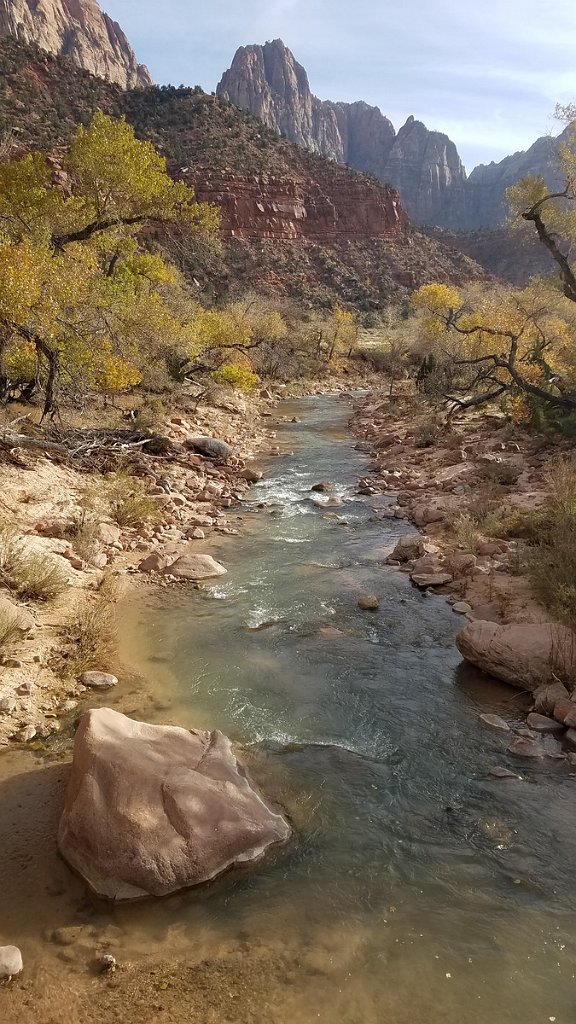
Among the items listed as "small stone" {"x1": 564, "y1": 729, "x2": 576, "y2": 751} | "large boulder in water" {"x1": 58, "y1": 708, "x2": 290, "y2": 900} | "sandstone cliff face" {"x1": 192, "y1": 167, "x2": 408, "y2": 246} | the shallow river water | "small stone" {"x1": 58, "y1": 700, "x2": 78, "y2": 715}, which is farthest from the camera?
"sandstone cliff face" {"x1": 192, "y1": 167, "x2": 408, "y2": 246}

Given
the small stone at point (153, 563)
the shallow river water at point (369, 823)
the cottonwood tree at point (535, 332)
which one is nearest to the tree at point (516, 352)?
the cottonwood tree at point (535, 332)

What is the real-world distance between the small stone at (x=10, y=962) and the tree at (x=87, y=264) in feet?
28.8

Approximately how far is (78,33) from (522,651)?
446 feet

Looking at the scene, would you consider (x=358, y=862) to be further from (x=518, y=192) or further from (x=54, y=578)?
(x=518, y=192)

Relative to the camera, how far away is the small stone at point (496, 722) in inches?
202

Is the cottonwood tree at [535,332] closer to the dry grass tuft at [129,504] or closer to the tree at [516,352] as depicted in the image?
the tree at [516,352]

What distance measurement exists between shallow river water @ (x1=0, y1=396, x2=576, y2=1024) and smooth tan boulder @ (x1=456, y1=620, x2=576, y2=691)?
0.21m

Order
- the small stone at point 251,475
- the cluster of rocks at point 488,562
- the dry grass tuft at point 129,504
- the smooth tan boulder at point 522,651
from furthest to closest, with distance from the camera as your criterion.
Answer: the small stone at point 251,475
the dry grass tuft at point 129,504
the smooth tan boulder at point 522,651
the cluster of rocks at point 488,562

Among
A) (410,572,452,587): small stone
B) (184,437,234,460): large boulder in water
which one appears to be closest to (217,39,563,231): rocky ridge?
(184,437,234,460): large boulder in water

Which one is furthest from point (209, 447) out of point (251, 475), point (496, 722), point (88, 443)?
point (496, 722)

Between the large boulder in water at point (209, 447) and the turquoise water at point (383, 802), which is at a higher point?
the large boulder in water at point (209, 447)

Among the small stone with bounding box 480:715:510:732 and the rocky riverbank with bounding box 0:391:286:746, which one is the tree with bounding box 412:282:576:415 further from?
the small stone with bounding box 480:715:510:732

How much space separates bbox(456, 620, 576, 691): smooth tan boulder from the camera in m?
5.46

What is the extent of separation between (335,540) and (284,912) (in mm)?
6893
